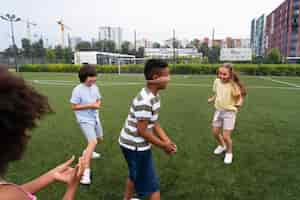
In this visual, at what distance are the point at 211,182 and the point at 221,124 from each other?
3.73 feet

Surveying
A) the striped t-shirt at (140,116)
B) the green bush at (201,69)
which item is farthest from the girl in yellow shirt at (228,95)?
the green bush at (201,69)

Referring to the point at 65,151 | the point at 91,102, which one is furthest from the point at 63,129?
the point at 91,102

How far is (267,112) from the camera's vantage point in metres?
8.37

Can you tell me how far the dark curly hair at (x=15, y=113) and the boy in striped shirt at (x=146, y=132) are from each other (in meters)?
1.33

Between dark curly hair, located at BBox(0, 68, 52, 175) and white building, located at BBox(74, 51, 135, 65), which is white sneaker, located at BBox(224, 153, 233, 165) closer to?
dark curly hair, located at BBox(0, 68, 52, 175)

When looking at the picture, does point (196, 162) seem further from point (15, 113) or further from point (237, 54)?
point (237, 54)

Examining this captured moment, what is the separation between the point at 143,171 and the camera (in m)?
2.40

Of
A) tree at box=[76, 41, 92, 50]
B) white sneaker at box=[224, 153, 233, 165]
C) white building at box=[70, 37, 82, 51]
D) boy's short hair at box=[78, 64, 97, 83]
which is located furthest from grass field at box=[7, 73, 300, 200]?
white building at box=[70, 37, 82, 51]

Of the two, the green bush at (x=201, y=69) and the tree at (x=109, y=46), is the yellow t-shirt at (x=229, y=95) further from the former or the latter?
the tree at (x=109, y=46)

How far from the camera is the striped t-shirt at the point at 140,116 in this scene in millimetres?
2219

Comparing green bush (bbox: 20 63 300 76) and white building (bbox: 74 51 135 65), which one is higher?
white building (bbox: 74 51 135 65)

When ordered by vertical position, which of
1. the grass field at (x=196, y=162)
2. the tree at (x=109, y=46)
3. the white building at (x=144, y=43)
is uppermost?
the white building at (x=144, y=43)

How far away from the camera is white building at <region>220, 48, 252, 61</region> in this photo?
34.3 m

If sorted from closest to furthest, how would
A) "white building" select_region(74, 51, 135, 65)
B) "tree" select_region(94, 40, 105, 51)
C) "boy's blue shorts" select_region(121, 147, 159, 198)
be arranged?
"boy's blue shorts" select_region(121, 147, 159, 198)
"white building" select_region(74, 51, 135, 65)
"tree" select_region(94, 40, 105, 51)
